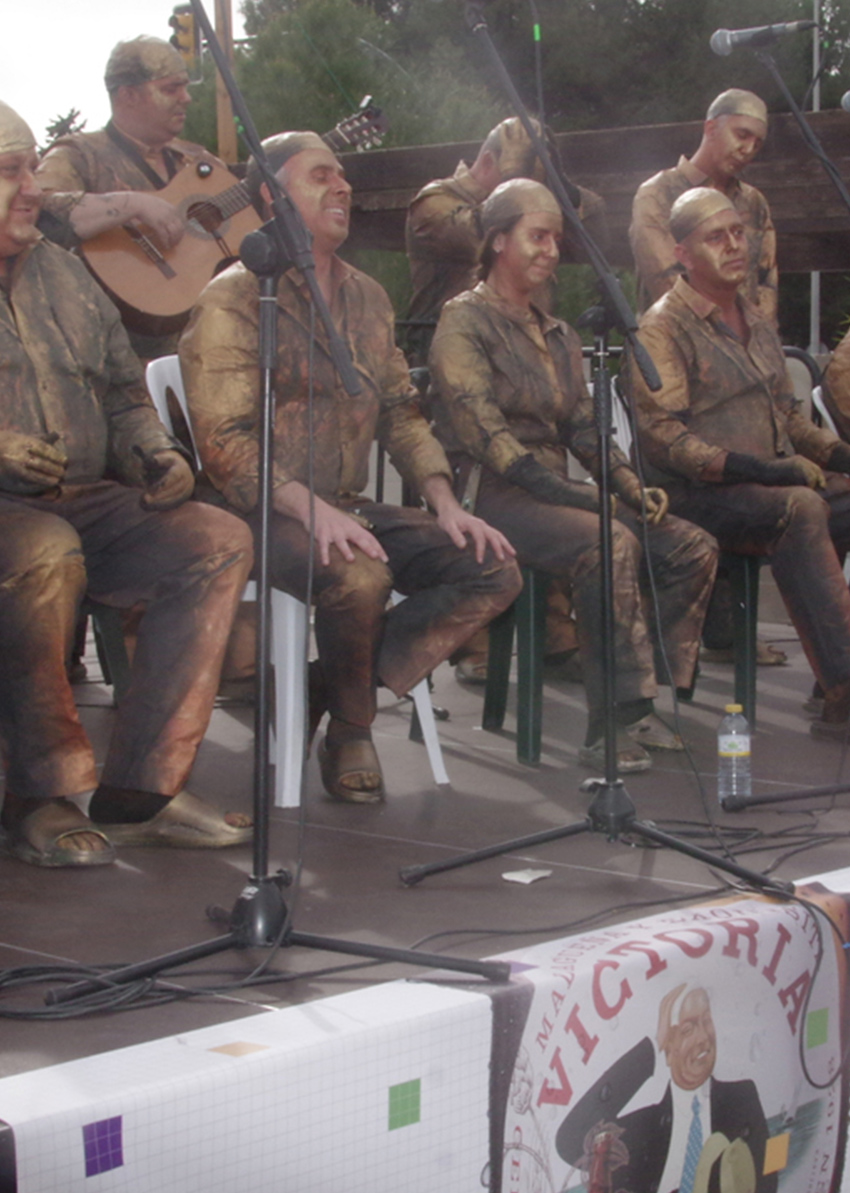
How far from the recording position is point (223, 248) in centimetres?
468

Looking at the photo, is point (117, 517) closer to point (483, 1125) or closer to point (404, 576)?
point (404, 576)

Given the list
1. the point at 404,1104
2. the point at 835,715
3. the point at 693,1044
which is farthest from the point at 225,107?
the point at 404,1104

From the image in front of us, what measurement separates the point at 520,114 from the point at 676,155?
3242 millimetres

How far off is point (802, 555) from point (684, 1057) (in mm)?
2258

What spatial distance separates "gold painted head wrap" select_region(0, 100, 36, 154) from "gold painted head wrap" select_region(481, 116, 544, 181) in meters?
2.12

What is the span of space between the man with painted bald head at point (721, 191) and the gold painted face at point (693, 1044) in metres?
3.19

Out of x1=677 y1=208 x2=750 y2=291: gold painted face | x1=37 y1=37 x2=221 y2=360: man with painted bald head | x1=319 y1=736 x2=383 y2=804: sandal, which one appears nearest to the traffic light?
Result: x1=37 y1=37 x2=221 y2=360: man with painted bald head

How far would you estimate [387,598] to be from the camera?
3.43 m

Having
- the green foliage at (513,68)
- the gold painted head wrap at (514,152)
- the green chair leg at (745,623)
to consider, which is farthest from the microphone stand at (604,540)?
the green foliage at (513,68)

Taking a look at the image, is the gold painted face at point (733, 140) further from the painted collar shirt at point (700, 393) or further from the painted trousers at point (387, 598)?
the painted trousers at point (387, 598)

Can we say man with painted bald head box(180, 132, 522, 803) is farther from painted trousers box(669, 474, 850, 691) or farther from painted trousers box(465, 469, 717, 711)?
painted trousers box(669, 474, 850, 691)

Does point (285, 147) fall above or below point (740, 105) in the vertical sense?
below

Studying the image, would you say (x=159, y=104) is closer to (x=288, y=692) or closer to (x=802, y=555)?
(x=288, y=692)

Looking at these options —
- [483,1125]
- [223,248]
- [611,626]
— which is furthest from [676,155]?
[483,1125]
